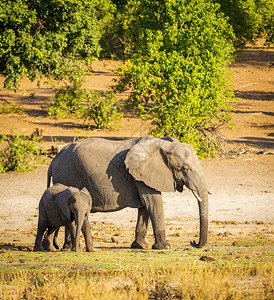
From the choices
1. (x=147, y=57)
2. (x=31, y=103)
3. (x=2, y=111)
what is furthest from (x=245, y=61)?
(x=147, y=57)

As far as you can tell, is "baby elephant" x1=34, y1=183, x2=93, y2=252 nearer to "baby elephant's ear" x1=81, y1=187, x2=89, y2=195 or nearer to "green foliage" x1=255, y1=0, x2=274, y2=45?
"baby elephant's ear" x1=81, y1=187, x2=89, y2=195

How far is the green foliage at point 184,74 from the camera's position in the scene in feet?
62.4

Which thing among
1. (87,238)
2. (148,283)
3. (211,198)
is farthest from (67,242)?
(211,198)

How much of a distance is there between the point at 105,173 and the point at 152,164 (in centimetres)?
84

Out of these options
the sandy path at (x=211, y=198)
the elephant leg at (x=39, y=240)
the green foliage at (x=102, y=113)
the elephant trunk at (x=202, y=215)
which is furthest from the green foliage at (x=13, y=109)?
the elephant trunk at (x=202, y=215)

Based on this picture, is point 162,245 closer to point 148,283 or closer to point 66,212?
point 66,212

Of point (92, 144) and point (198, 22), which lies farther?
point (198, 22)

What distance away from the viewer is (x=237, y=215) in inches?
506

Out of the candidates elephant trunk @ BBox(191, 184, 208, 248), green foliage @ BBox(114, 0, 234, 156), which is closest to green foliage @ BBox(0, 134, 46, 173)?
green foliage @ BBox(114, 0, 234, 156)

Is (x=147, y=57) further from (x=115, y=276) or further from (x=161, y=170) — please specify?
(x=115, y=276)

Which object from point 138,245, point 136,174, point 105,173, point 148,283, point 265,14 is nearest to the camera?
point 148,283

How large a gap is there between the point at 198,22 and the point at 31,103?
13797mm

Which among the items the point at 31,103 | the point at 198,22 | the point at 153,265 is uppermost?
the point at 198,22

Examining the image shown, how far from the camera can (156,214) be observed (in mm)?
9664
